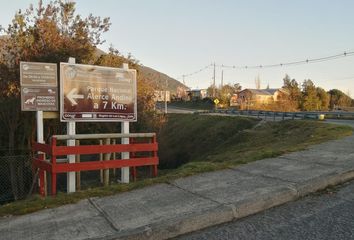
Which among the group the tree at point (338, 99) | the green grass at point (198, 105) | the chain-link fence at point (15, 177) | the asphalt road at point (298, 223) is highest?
the tree at point (338, 99)

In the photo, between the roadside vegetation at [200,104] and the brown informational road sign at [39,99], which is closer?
the brown informational road sign at [39,99]

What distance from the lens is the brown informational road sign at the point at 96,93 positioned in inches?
368

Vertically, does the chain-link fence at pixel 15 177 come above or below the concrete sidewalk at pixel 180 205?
below

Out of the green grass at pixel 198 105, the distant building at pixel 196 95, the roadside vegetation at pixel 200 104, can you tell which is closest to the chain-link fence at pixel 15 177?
the green grass at pixel 198 105

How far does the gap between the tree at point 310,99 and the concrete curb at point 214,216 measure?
70366mm

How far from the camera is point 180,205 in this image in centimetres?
602

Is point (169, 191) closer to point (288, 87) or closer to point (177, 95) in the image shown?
point (288, 87)

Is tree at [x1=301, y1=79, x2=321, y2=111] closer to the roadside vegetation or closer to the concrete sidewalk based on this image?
the roadside vegetation

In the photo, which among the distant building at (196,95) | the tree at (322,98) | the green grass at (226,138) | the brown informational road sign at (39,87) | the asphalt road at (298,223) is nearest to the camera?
the asphalt road at (298,223)

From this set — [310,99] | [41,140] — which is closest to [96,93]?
[41,140]

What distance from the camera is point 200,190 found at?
689cm

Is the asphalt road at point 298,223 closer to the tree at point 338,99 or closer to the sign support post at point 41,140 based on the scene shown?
the sign support post at point 41,140

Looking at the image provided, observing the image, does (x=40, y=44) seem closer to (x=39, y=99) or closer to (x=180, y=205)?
(x=39, y=99)

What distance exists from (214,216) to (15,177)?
10569 mm
